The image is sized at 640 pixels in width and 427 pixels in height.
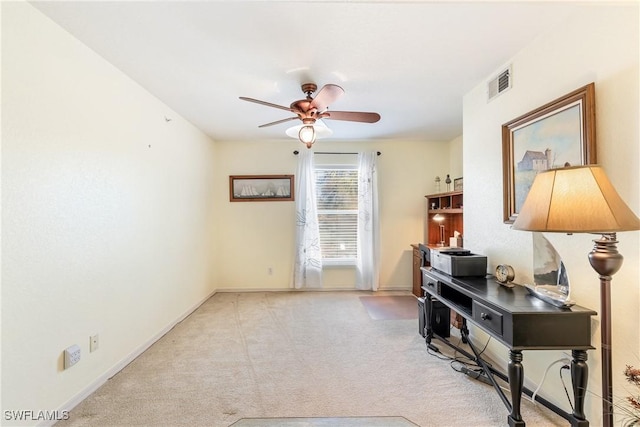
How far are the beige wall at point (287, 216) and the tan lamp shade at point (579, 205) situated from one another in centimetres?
344

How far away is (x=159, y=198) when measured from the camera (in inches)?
117

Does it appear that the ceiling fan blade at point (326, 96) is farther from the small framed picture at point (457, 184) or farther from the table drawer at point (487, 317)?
the small framed picture at point (457, 184)

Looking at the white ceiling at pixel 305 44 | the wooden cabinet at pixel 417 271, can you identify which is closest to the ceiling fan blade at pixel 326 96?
the white ceiling at pixel 305 44

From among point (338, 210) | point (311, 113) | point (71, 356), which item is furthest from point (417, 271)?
point (71, 356)

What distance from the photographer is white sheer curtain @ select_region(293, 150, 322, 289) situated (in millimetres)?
4613

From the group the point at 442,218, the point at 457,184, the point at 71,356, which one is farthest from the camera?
the point at 457,184

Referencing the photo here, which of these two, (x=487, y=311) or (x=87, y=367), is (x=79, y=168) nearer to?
(x=87, y=367)

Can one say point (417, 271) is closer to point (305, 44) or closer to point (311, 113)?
point (311, 113)

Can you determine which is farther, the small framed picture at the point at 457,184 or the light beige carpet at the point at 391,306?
the small framed picture at the point at 457,184

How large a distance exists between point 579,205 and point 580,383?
38.5 inches

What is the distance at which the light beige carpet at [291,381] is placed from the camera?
1.79m

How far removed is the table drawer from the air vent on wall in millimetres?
1729

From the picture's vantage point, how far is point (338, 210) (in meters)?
4.79

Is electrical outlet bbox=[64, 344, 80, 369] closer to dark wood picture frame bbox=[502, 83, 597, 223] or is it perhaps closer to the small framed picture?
dark wood picture frame bbox=[502, 83, 597, 223]
